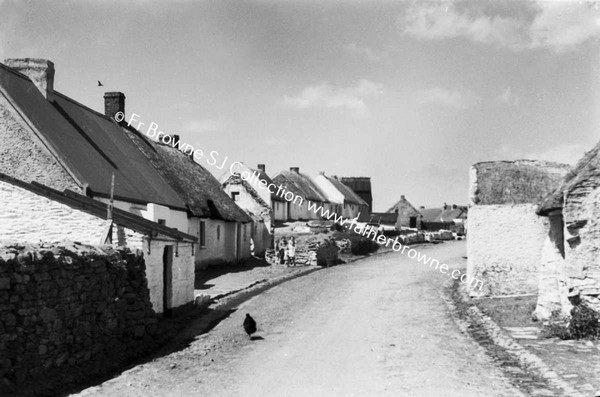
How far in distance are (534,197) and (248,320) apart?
33.3 feet

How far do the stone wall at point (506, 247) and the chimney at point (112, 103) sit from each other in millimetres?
18813

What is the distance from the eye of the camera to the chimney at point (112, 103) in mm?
29297

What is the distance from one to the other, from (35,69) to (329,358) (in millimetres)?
16785

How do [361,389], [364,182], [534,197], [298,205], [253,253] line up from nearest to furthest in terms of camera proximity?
1. [361,389]
2. [534,197]
3. [253,253]
4. [298,205]
5. [364,182]

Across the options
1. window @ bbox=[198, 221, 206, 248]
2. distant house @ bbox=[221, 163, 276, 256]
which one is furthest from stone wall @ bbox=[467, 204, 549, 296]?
distant house @ bbox=[221, 163, 276, 256]

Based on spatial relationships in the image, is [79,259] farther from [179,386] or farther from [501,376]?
[501,376]

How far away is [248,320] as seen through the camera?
13.0 meters

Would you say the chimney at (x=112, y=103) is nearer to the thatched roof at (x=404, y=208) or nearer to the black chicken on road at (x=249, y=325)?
the black chicken on road at (x=249, y=325)

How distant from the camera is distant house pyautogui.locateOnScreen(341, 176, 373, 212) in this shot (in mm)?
81375

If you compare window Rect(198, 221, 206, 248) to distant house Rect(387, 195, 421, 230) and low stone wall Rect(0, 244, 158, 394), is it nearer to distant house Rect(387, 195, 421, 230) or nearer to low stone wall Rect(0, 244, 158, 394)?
low stone wall Rect(0, 244, 158, 394)

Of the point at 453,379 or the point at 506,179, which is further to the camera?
the point at 506,179

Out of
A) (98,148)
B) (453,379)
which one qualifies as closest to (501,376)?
(453,379)

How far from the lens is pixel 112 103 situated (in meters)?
29.4

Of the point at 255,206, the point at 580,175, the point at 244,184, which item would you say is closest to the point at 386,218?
the point at 244,184
